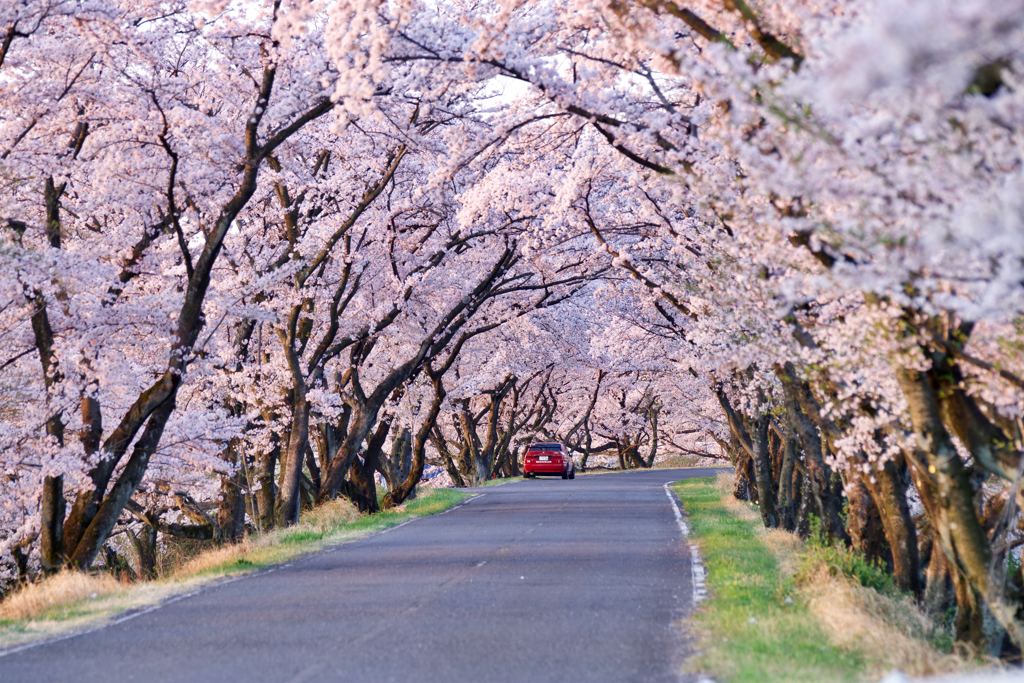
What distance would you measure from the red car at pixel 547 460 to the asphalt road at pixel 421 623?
98.3 feet

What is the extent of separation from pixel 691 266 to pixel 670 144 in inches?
265

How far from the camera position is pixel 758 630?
9.62m

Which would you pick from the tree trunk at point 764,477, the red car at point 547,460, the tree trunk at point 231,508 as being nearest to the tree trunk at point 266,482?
the tree trunk at point 231,508

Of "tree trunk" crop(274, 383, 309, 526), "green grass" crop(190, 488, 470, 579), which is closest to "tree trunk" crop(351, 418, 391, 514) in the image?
"green grass" crop(190, 488, 470, 579)

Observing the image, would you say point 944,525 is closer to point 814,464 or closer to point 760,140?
point 760,140

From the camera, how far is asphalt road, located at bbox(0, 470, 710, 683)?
852cm

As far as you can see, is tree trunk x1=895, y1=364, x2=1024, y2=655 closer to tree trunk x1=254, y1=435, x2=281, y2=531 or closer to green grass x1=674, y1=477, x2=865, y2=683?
green grass x1=674, y1=477, x2=865, y2=683

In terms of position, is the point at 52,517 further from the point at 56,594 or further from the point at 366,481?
the point at 366,481

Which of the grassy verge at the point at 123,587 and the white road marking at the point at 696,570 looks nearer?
the grassy verge at the point at 123,587

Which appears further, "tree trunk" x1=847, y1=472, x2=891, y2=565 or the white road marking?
"tree trunk" x1=847, y1=472, x2=891, y2=565

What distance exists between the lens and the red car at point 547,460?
4894 cm

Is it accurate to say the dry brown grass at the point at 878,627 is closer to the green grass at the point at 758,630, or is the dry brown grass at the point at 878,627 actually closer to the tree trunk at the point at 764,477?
the green grass at the point at 758,630

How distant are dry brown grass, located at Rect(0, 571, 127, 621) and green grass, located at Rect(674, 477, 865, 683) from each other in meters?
7.68

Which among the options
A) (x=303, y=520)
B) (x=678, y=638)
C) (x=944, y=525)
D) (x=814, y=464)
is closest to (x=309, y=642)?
(x=678, y=638)
